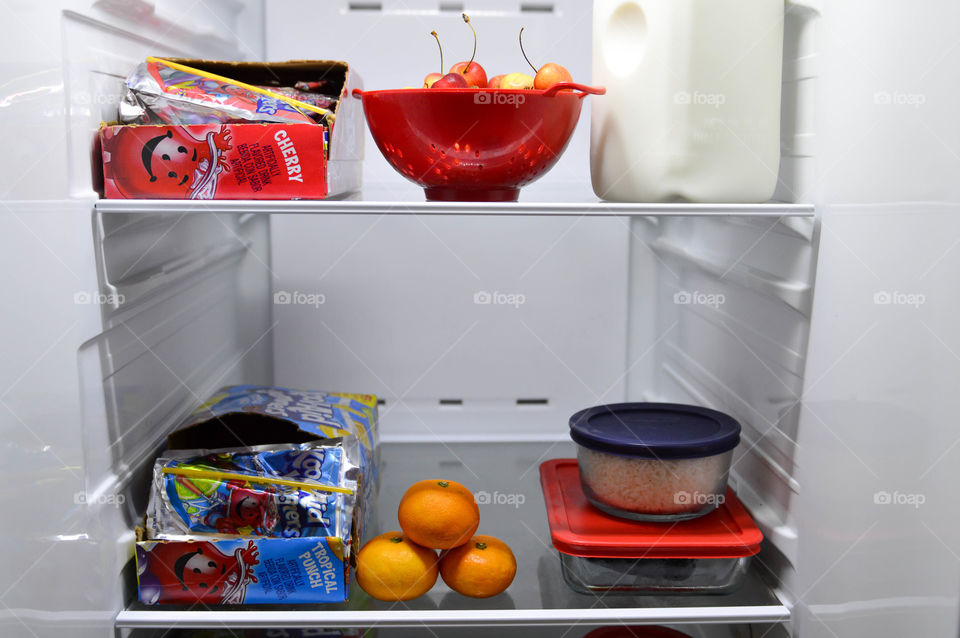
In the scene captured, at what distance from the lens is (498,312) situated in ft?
4.98

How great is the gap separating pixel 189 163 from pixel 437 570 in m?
0.55

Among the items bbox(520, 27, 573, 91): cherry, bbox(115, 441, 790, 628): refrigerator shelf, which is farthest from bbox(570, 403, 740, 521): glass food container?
bbox(520, 27, 573, 91): cherry

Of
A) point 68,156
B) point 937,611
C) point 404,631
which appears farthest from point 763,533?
point 68,156

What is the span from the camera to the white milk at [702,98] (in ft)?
3.11

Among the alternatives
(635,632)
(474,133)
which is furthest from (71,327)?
(635,632)

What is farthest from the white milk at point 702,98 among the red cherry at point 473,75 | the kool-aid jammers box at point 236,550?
the kool-aid jammers box at point 236,550

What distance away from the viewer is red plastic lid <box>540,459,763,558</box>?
3.24 feet

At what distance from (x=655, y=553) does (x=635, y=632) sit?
21 cm

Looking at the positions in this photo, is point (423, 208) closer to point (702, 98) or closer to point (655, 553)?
point (702, 98)

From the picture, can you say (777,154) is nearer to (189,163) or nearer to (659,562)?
(659,562)

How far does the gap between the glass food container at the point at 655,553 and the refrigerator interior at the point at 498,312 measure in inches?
1.1

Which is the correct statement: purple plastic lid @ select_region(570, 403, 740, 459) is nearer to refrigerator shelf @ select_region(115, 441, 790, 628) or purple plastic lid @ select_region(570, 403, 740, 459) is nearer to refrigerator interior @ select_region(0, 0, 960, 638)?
refrigerator interior @ select_region(0, 0, 960, 638)

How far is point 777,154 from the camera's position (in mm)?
977

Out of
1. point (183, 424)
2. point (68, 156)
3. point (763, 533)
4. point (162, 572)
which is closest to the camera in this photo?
point (68, 156)
